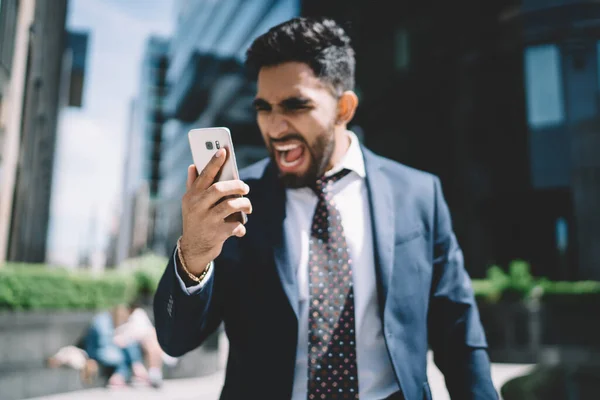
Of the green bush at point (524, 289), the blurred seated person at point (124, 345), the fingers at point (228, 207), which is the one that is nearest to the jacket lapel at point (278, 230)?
the fingers at point (228, 207)

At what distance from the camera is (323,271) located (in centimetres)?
198

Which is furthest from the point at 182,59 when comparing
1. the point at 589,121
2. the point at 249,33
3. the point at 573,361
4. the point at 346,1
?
the point at 573,361

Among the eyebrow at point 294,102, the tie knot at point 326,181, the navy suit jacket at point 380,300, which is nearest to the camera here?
the navy suit jacket at point 380,300

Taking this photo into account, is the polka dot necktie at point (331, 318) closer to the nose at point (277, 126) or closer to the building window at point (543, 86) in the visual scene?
the nose at point (277, 126)

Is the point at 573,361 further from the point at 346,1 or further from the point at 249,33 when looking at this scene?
the point at 249,33

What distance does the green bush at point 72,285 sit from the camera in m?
7.27

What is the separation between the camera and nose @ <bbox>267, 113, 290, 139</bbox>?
6.64 feet

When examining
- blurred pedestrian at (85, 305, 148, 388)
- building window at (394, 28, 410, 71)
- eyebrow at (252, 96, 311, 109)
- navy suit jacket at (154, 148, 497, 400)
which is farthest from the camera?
building window at (394, 28, 410, 71)

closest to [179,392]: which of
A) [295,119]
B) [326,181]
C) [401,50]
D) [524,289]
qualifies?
[326,181]

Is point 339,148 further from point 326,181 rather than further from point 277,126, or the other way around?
point 277,126

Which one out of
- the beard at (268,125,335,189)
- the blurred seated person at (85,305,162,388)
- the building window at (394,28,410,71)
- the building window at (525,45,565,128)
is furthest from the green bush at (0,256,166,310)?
the building window at (394,28,410,71)

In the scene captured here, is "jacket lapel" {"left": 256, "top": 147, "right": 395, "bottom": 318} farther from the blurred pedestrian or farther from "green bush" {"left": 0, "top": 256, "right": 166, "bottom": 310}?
the blurred pedestrian

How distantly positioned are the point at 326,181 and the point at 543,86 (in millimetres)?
18590

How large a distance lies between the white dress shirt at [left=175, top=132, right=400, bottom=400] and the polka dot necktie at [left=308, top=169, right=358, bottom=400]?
1.3 inches
